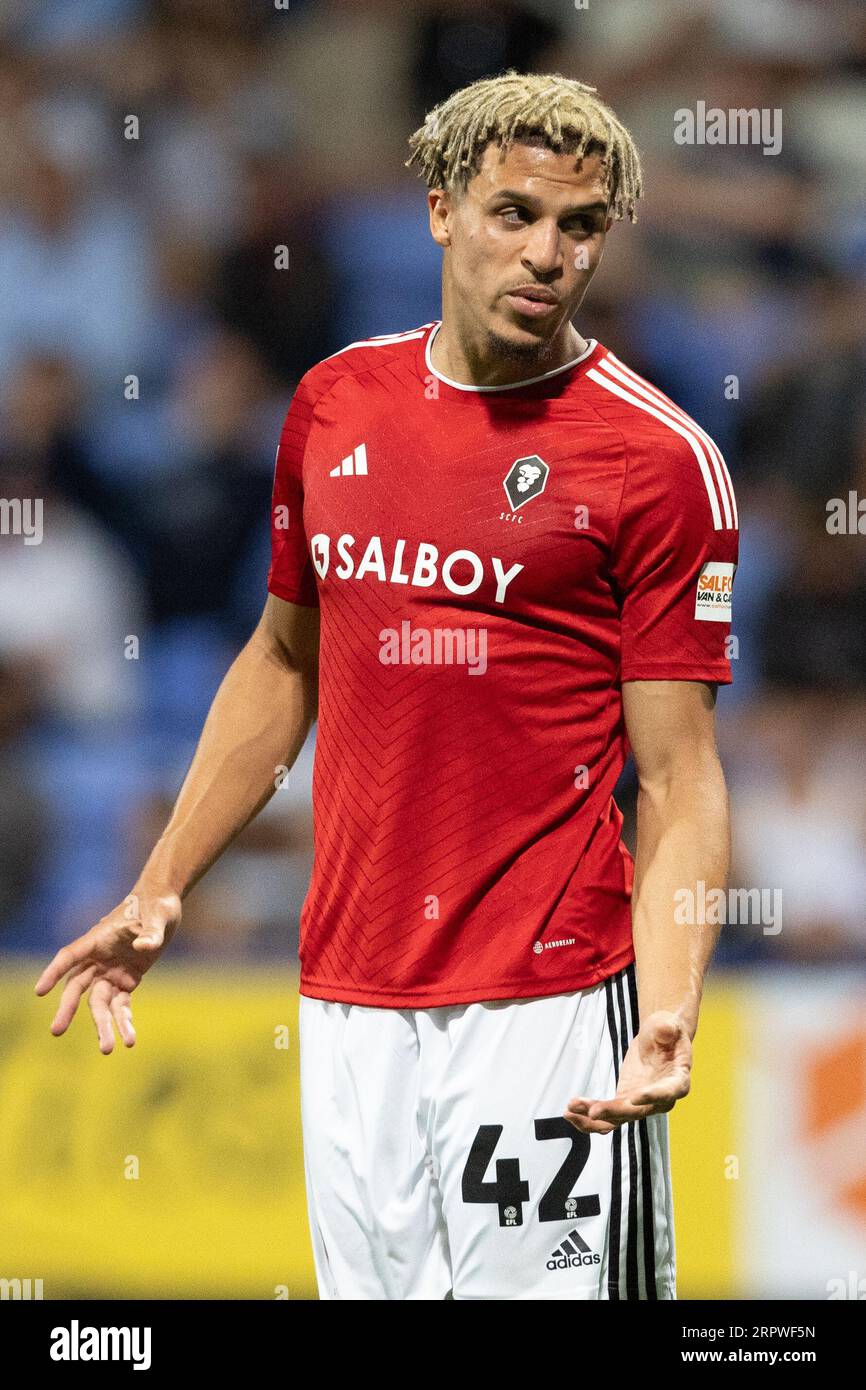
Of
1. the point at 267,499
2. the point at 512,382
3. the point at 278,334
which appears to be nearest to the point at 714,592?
the point at 512,382

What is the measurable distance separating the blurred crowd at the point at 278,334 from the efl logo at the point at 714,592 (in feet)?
6.49

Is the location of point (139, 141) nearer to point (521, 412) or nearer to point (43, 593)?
point (43, 593)

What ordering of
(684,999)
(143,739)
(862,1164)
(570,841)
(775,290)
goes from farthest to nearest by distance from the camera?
(775,290) → (143,739) → (862,1164) → (570,841) → (684,999)

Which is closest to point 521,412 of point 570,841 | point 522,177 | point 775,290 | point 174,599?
point 522,177

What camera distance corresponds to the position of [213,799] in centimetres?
282

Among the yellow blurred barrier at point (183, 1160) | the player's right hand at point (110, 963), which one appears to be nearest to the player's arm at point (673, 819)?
the player's right hand at point (110, 963)

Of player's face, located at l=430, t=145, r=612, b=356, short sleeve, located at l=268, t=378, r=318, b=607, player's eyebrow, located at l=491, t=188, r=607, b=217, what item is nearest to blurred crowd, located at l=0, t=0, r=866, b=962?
short sleeve, located at l=268, t=378, r=318, b=607

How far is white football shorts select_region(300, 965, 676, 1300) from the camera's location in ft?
8.28

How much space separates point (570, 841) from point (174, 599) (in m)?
2.63

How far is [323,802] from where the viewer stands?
8.80 ft

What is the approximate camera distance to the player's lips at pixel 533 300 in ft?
8.25

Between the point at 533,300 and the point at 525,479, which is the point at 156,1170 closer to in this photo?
the point at 525,479

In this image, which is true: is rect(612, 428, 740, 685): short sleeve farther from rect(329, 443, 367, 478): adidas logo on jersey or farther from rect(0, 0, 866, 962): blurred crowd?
rect(0, 0, 866, 962): blurred crowd

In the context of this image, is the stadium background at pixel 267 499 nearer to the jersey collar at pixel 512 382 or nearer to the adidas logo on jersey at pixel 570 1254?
the adidas logo on jersey at pixel 570 1254
